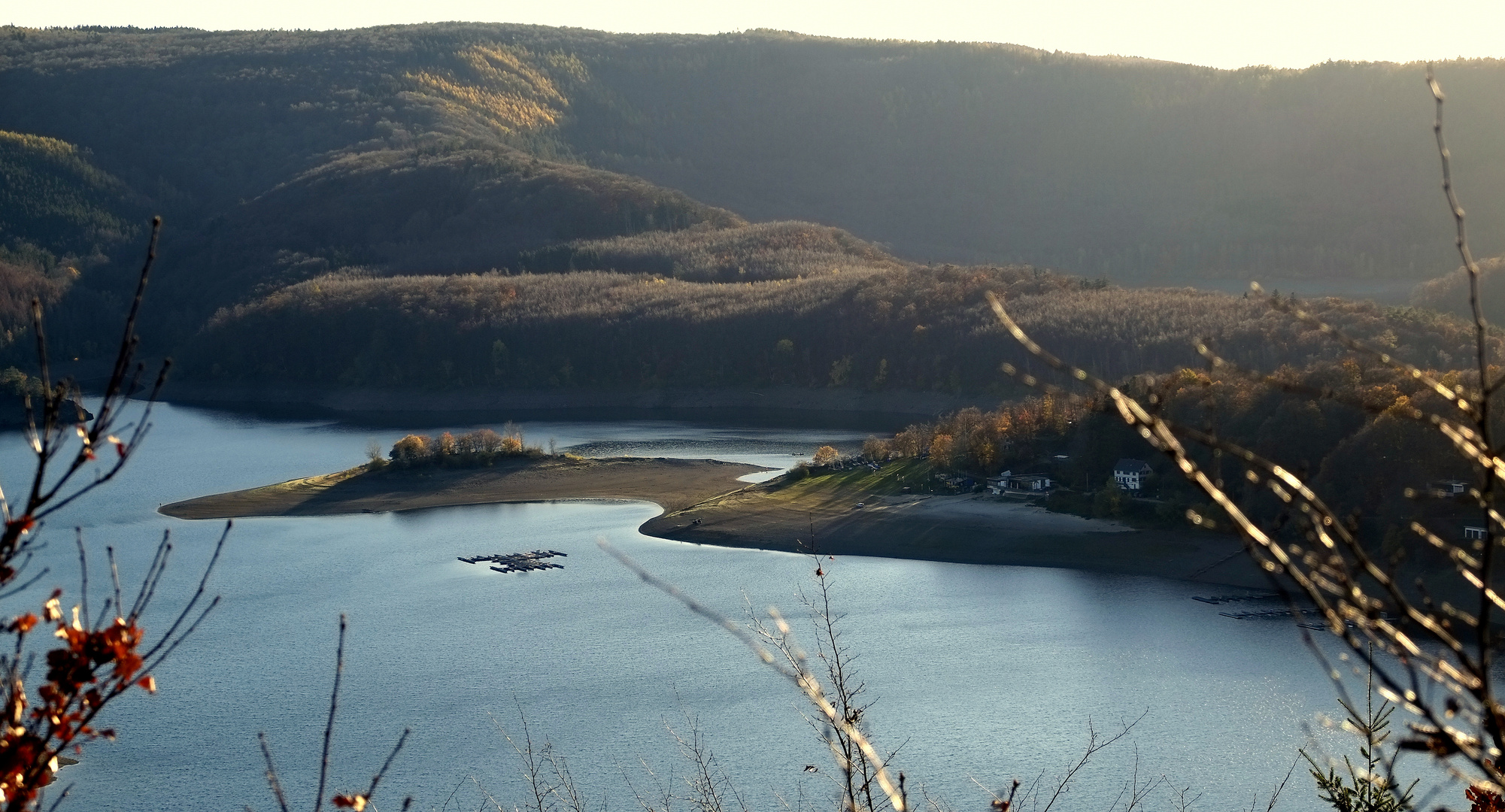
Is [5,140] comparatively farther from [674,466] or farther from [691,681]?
[691,681]

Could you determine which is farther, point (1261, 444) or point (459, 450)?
point (459, 450)

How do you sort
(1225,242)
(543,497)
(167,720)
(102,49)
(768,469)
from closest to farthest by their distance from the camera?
(167,720)
(543,497)
(768,469)
(1225,242)
(102,49)

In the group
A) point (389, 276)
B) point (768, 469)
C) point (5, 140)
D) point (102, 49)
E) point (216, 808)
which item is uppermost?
point (102, 49)

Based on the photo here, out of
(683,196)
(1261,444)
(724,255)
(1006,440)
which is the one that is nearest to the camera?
(1261,444)

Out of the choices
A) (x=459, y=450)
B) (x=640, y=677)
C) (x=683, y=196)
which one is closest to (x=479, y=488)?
(x=459, y=450)

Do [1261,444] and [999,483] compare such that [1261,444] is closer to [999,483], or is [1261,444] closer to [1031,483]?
[1031,483]

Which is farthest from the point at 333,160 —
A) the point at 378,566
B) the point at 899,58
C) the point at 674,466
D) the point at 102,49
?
the point at 378,566

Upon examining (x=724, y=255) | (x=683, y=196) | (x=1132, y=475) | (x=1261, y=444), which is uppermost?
(x=683, y=196)
